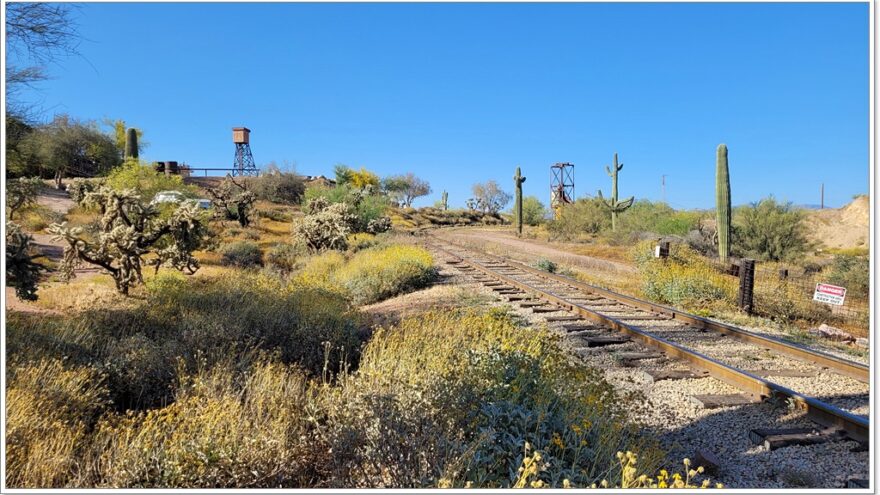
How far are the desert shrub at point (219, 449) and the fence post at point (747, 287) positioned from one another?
10446 mm

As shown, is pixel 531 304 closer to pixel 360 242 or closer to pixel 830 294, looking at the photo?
pixel 830 294

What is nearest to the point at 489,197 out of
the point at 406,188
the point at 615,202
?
the point at 406,188

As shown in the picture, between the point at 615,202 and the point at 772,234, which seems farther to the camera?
the point at 615,202

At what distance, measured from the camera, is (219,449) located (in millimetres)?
3582

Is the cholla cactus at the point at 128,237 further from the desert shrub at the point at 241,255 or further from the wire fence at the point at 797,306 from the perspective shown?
the wire fence at the point at 797,306

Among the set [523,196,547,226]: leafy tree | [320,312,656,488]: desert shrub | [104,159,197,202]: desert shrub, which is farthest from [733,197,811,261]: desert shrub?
[523,196,547,226]: leafy tree

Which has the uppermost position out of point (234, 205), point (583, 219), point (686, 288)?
point (234, 205)

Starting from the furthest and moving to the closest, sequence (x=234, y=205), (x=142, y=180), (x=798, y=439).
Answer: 1. (x=234, y=205)
2. (x=142, y=180)
3. (x=798, y=439)

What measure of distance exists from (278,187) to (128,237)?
55502 millimetres

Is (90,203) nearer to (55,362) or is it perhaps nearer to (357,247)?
(55,362)

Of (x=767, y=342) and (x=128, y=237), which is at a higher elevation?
(x=128, y=237)

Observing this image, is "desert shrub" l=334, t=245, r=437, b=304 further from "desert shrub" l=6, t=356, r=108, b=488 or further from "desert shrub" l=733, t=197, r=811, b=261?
"desert shrub" l=733, t=197, r=811, b=261

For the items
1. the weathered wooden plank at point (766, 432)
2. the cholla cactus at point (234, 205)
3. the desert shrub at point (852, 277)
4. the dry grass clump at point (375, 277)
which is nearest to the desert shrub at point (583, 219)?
the desert shrub at point (852, 277)

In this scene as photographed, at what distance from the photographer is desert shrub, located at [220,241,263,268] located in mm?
20516
